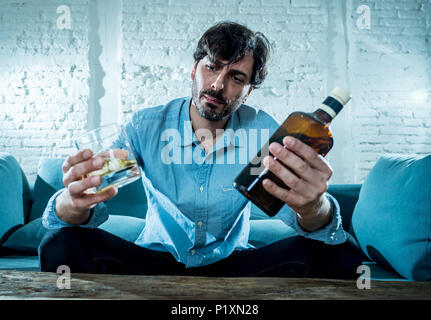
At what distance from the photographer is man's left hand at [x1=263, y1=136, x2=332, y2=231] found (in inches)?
24.9

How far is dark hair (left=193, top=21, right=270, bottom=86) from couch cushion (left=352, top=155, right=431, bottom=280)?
2.24ft

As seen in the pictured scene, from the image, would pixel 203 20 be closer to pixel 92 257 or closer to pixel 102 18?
pixel 102 18

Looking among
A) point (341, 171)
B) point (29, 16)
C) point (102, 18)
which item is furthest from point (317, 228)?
point (29, 16)

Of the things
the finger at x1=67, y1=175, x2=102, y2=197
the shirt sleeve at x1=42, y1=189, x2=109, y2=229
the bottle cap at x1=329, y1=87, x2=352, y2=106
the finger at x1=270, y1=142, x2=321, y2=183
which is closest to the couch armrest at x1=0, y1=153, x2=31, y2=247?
the shirt sleeve at x1=42, y1=189, x2=109, y2=229

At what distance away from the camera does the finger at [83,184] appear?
2.04 feet

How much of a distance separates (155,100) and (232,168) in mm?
1453

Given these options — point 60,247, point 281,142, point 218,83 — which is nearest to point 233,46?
point 218,83

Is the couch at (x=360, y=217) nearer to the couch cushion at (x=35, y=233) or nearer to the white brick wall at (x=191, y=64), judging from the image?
the couch cushion at (x=35, y=233)

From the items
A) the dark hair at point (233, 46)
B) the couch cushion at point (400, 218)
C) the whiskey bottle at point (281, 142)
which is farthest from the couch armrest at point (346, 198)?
the whiskey bottle at point (281, 142)

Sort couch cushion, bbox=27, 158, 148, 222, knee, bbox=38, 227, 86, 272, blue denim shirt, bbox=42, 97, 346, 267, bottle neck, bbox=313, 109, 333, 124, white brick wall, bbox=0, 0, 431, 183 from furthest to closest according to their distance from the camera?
white brick wall, bbox=0, 0, 431, 183, couch cushion, bbox=27, 158, 148, 222, blue denim shirt, bbox=42, 97, 346, 267, knee, bbox=38, 227, 86, 272, bottle neck, bbox=313, 109, 333, 124

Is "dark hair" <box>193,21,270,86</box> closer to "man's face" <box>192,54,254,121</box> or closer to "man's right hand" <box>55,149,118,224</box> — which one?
"man's face" <box>192,54,254,121</box>

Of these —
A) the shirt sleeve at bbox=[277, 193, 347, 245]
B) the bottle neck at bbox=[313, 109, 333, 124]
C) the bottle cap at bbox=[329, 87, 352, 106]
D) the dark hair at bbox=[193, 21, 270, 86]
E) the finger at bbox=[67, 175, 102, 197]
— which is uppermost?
the dark hair at bbox=[193, 21, 270, 86]

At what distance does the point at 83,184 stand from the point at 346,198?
152 centimetres
